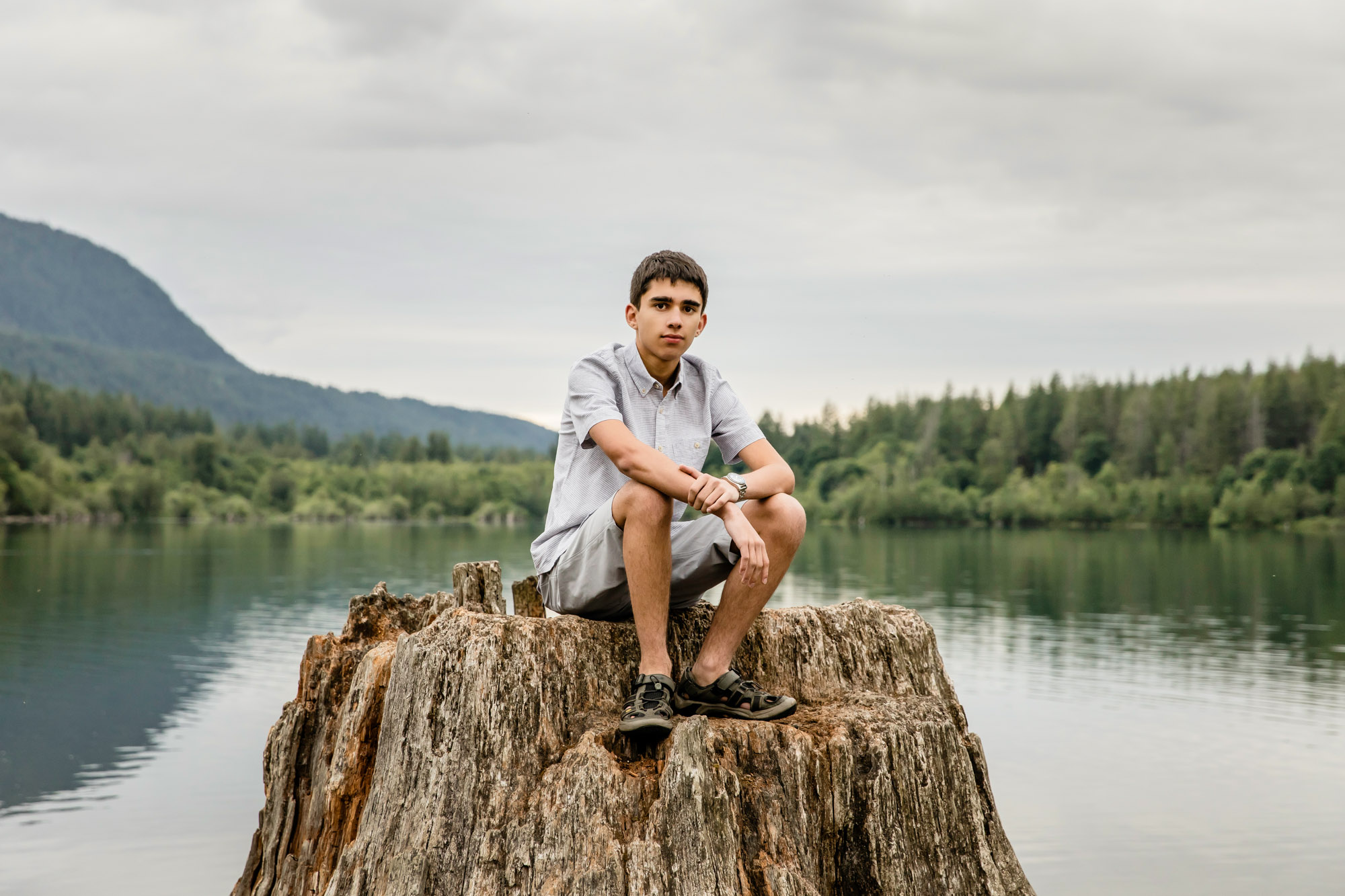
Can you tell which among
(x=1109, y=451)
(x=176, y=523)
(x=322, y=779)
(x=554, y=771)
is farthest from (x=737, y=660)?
(x=1109, y=451)

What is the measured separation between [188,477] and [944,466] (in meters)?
105

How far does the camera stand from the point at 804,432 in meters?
174

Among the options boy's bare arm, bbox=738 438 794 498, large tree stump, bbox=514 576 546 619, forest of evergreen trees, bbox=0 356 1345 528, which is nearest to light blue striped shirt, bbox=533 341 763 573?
boy's bare arm, bbox=738 438 794 498

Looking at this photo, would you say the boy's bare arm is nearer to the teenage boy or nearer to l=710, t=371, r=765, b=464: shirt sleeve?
the teenage boy

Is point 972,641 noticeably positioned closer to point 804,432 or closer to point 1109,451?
point 1109,451

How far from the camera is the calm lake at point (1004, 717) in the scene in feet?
38.6

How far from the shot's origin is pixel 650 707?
4738mm

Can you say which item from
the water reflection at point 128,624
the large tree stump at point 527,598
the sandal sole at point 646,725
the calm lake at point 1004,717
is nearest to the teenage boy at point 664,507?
the sandal sole at point 646,725

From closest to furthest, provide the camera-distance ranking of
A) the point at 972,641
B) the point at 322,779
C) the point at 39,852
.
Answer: the point at 322,779 < the point at 39,852 < the point at 972,641

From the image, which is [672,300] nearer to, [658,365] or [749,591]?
[658,365]

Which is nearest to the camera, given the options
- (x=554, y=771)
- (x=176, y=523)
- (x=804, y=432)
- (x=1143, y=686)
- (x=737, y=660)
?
(x=554, y=771)

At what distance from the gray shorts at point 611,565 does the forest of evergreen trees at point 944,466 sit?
395 feet

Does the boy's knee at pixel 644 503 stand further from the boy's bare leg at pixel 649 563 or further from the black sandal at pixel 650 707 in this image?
the black sandal at pixel 650 707

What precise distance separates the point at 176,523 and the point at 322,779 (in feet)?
440
